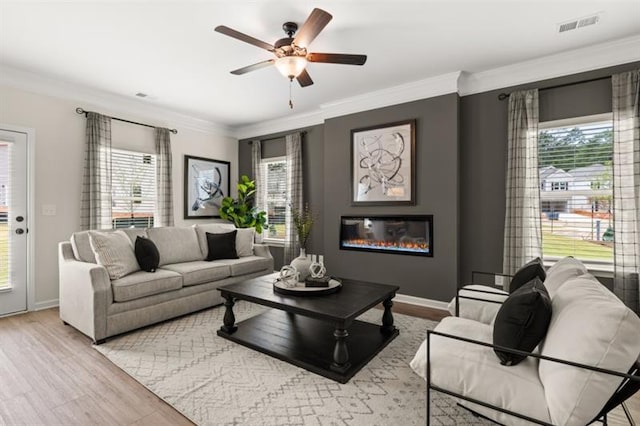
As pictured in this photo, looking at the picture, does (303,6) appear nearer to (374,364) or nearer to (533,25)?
(533,25)

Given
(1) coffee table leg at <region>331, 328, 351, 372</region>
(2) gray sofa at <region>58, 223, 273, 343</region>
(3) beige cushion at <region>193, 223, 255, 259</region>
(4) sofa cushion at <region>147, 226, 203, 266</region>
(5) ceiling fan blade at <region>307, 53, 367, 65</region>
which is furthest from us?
(3) beige cushion at <region>193, 223, 255, 259</region>

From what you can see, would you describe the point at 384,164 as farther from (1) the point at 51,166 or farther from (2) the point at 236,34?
(1) the point at 51,166

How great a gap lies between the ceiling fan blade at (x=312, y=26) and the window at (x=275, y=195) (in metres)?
3.36

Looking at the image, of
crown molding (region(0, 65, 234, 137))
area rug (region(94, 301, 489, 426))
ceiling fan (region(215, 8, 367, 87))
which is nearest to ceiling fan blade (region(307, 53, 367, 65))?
ceiling fan (region(215, 8, 367, 87))

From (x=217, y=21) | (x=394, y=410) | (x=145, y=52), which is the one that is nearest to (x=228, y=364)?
(x=394, y=410)

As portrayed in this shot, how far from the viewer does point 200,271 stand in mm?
3732

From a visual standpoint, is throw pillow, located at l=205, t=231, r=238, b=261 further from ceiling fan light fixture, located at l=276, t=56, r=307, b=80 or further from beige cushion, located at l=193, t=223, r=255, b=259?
ceiling fan light fixture, located at l=276, t=56, r=307, b=80

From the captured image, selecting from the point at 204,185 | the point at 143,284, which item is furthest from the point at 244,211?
the point at 143,284

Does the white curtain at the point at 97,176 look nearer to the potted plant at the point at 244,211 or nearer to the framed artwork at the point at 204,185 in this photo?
the framed artwork at the point at 204,185

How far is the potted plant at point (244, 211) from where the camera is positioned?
5.73 meters

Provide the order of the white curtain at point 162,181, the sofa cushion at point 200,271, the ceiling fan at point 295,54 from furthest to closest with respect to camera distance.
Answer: the white curtain at point 162,181 < the sofa cushion at point 200,271 < the ceiling fan at point 295,54

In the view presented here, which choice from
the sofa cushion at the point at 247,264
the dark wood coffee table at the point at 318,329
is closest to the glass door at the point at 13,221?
the sofa cushion at the point at 247,264

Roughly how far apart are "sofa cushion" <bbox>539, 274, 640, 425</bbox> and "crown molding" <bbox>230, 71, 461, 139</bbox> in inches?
127

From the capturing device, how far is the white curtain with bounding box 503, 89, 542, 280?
11.5ft
